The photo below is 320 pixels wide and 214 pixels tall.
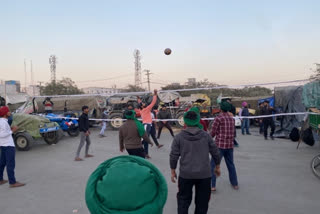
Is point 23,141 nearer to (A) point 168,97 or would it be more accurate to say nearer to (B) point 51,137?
(B) point 51,137

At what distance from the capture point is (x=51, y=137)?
1027cm

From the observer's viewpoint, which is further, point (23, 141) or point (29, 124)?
point (29, 124)

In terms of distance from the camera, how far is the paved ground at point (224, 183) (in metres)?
4.33

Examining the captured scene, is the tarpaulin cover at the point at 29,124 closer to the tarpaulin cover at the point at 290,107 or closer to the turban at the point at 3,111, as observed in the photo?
the turban at the point at 3,111

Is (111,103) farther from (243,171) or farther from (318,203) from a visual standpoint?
(318,203)

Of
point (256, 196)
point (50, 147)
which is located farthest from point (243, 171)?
point (50, 147)

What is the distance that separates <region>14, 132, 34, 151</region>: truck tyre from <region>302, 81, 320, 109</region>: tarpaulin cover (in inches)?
374

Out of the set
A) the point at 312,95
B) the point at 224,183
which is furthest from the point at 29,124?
the point at 312,95

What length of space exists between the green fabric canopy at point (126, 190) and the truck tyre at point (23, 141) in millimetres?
8960

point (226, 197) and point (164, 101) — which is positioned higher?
point (164, 101)

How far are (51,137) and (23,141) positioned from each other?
1.18 meters

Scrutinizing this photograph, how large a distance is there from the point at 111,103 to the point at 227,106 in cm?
1148

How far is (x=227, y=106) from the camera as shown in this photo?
16.7ft

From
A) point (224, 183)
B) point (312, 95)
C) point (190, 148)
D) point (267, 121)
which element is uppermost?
point (312, 95)
